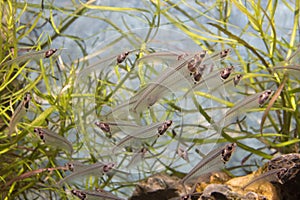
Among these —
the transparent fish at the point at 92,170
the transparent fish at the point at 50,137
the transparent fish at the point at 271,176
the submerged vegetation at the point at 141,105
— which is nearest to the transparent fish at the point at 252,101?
the submerged vegetation at the point at 141,105

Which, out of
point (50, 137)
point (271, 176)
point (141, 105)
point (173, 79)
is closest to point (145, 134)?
point (141, 105)

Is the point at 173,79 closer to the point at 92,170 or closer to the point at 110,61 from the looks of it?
the point at 110,61

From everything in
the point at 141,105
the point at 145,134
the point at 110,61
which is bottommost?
the point at 145,134

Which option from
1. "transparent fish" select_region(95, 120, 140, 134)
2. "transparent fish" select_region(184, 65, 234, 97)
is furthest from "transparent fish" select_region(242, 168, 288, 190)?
"transparent fish" select_region(95, 120, 140, 134)

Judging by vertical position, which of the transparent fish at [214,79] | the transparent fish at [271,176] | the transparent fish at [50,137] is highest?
the transparent fish at [214,79]

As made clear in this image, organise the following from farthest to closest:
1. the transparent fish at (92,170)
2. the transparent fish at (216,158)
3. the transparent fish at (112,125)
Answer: the transparent fish at (92,170) < the transparent fish at (112,125) < the transparent fish at (216,158)

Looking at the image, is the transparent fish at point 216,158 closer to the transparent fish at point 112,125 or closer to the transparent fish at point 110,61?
the transparent fish at point 112,125

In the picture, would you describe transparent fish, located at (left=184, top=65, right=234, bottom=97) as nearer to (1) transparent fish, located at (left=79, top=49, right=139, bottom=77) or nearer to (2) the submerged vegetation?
(2) the submerged vegetation

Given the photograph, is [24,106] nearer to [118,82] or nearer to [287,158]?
[118,82]
